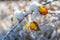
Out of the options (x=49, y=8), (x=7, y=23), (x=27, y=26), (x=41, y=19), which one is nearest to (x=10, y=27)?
(x=7, y=23)

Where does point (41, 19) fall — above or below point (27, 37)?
above

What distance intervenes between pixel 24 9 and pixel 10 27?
0.21 meters

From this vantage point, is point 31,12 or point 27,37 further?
point 31,12

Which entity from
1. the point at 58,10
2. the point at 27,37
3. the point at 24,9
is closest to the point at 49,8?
the point at 58,10

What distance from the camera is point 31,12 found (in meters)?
1.15

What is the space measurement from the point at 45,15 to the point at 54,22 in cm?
11

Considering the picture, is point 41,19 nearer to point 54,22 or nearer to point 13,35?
point 54,22

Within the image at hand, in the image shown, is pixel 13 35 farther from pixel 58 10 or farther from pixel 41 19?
pixel 58 10

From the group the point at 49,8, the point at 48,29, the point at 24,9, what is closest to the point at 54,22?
the point at 48,29

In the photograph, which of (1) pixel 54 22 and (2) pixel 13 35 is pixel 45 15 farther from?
(2) pixel 13 35

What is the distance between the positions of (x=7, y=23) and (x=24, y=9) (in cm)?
20

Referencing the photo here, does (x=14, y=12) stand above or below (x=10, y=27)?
above

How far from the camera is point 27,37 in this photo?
1.02 m

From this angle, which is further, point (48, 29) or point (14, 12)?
point (14, 12)
